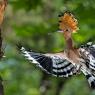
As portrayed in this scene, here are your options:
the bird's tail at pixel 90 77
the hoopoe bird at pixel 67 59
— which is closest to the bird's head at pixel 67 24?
the hoopoe bird at pixel 67 59

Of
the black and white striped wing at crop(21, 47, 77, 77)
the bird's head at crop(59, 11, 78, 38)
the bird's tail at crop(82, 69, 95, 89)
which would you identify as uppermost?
the bird's head at crop(59, 11, 78, 38)

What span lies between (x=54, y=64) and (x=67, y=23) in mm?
141

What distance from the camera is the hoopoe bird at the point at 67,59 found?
1218 millimetres

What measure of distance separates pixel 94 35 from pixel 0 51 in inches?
59.4

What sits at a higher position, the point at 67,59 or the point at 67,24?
the point at 67,24

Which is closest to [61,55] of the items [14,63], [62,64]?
[62,64]

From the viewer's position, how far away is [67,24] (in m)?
1.29

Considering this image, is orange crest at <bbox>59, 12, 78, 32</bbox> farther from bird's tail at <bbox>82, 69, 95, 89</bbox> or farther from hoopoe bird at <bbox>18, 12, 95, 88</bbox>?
bird's tail at <bbox>82, 69, 95, 89</bbox>

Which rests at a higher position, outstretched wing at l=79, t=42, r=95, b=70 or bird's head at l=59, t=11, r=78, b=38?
bird's head at l=59, t=11, r=78, b=38

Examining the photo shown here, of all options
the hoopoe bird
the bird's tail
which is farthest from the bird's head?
the bird's tail

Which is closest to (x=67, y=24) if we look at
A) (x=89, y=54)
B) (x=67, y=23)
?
(x=67, y=23)

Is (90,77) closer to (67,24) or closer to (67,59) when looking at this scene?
(67,59)

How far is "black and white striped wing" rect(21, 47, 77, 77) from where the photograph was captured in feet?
4.00

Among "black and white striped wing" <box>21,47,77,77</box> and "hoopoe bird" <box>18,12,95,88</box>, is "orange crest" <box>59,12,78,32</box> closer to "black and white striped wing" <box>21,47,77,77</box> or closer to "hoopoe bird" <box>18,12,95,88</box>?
"hoopoe bird" <box>18,12,95,88</box>
